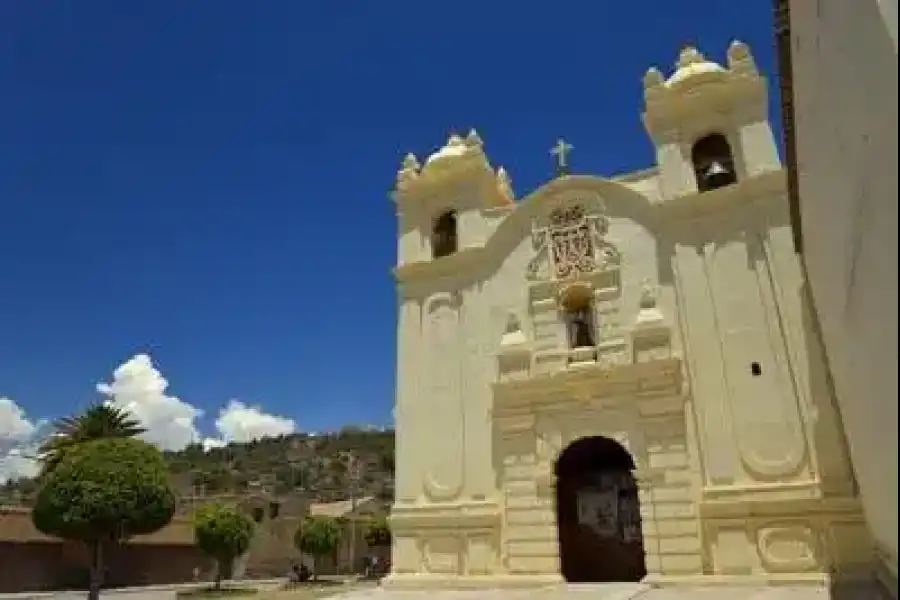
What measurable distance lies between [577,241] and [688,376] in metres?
4.02

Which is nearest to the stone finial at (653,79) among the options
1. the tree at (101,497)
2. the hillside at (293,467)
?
the tree at (101,497)

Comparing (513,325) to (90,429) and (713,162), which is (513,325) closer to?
(713,162)

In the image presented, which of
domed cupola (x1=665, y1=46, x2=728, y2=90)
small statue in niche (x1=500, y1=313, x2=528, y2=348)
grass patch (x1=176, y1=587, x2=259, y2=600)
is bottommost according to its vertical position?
grass patch (x1=176, y1=587, x2=259, y2=600)

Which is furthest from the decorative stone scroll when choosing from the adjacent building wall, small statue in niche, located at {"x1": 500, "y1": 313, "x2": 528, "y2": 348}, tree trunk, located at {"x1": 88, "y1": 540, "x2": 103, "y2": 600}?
tree trunk, located at {"x1": 88, "y1": 540, "x2": 103, "y2": 600}

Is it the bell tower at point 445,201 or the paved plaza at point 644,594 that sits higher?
the bell tower at point 445,201

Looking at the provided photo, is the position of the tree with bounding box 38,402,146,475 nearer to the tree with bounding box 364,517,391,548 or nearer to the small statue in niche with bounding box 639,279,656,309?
the tree with bounding box 364,517,391,548

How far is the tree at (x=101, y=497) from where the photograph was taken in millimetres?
19969

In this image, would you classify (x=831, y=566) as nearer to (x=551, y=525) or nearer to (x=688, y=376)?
(x=688, y=376)

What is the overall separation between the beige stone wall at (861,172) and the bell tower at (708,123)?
9.36 meters

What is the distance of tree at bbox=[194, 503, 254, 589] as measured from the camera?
92.5 ft

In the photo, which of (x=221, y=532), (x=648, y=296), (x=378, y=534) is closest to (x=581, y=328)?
(x=648, y=296)

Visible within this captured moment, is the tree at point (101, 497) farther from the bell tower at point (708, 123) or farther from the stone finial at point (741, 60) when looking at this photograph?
the stone finial at point (741, 60)

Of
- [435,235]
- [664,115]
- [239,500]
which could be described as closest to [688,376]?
[664,115]

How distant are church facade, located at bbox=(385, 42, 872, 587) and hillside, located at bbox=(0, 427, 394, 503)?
158 ft
